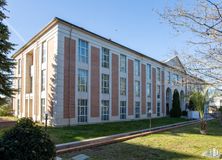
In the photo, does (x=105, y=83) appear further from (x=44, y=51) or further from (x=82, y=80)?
(x=44, y=51)

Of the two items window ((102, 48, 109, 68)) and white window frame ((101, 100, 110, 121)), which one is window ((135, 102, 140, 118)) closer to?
white window frame ((101, 100, 110, 121))

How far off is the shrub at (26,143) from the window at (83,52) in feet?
69.2

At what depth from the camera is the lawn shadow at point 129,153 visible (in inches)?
410

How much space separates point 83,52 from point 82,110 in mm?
6134

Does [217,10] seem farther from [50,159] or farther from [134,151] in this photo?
[134,151]

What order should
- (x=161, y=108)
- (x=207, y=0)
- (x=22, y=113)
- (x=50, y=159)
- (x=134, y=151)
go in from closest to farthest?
(x=207, y=0) → (x=50, y=159) → (x=134, y=151) → (x=22, y=113) → (x=161, y=108)

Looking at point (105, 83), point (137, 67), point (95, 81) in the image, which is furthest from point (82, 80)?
point (137, 67)

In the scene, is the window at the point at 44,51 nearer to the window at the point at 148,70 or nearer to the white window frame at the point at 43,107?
the white window frame at the point at 43,107

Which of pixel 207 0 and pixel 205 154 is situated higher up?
pixel 207 0

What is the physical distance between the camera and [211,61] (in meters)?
7.40

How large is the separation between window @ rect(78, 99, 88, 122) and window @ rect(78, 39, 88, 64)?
168 inches

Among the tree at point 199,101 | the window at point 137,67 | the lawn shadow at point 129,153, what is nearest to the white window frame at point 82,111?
the tree at point 199,101

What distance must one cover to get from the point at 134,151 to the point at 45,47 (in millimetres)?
20011

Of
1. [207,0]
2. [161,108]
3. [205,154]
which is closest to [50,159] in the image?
[207,0]
